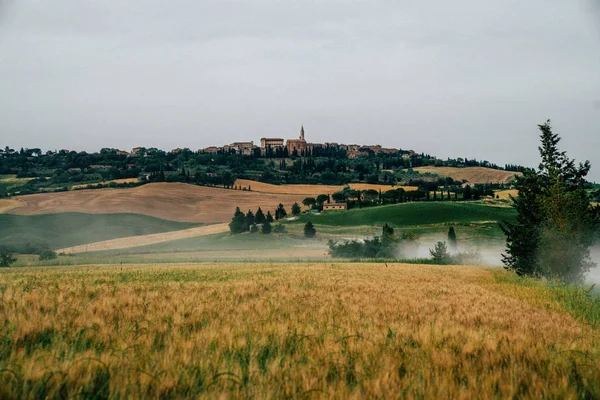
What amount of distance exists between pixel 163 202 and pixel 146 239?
33.5 meters

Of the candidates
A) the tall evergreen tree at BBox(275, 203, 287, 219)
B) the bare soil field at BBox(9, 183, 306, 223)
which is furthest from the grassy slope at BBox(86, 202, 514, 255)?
the bare soil field at BBox(9, 183, 306, 223)

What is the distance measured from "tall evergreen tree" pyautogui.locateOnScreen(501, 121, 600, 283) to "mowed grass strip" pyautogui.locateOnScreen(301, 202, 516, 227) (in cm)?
7934

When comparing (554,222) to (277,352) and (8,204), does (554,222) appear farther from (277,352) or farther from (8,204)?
(8,204)

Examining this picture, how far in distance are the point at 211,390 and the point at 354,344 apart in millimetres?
2486

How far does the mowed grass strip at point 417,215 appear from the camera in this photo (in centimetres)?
11200

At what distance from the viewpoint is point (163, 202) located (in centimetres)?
13662

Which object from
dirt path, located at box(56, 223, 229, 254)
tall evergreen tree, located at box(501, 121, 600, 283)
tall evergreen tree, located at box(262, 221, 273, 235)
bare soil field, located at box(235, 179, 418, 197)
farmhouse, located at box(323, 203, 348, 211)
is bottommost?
dirt path, located at box(56, 223, 229, 254)

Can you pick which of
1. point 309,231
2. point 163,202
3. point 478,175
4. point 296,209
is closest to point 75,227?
point 163,202

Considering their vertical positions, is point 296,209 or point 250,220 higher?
point 296,209

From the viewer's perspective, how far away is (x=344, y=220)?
389 feet

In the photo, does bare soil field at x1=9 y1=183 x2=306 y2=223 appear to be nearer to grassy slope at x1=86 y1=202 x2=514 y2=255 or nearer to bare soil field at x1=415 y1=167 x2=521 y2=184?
grassy slope at x1=86 y1=202 x2=514 y2=255

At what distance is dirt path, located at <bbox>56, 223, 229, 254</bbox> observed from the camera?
9349 cm

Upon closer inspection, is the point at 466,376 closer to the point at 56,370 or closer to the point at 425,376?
the point at 425,376

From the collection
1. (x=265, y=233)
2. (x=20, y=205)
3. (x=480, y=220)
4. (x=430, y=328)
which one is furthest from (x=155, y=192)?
(x=430, y=328)
